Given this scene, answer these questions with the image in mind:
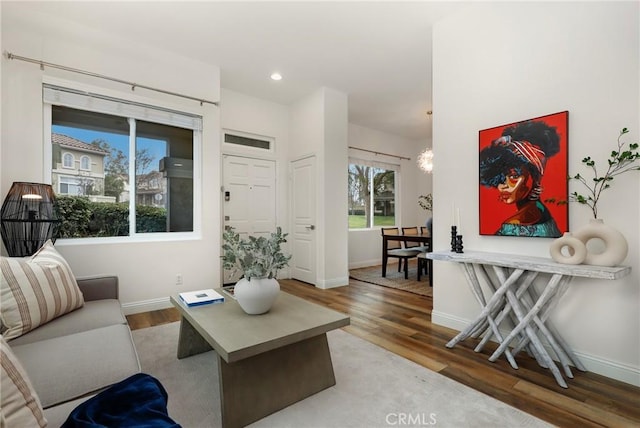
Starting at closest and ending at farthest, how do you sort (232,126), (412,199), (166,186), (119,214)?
(119,214), (166,186), (232,126), (412,199)

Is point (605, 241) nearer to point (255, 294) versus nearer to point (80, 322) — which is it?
point (255, 294)

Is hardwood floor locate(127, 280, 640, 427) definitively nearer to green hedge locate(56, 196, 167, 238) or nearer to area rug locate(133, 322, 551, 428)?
→ area rug locate(133, 322, 551, 428)

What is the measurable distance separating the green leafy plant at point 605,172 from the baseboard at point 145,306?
3.85m

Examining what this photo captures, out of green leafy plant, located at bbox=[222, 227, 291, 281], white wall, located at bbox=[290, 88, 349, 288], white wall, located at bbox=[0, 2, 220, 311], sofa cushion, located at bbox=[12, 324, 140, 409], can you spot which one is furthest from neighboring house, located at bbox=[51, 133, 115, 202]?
white wall, located at bbox=[290, 88, 349, 288]

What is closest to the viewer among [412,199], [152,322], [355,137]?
[152,322]

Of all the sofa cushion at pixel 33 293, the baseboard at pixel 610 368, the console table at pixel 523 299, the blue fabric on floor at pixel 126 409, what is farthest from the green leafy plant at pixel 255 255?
the baseboard at pixel 610 368

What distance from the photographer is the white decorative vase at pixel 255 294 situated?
1872 millimetres

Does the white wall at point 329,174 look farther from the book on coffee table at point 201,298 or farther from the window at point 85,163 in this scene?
the window at point 85,163

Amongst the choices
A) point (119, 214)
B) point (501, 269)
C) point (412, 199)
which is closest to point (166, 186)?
point (119, 214)

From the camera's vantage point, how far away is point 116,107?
10.7 ft

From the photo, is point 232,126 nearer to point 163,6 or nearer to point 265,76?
point 265,76

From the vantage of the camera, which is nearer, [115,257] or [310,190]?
[115,257]

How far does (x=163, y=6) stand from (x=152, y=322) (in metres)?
2.96

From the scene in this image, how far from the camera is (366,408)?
1.71m
